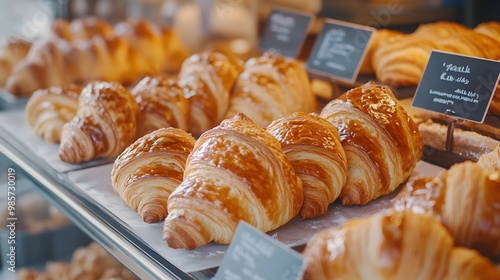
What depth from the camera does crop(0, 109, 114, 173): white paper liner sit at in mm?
1949

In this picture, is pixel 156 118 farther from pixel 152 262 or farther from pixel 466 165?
pixel 466 165

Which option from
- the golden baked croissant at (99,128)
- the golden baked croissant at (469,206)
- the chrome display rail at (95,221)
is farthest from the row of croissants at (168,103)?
the golden baked croissant at (469,206)

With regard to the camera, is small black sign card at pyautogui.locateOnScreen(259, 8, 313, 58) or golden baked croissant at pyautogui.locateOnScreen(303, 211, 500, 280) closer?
golden baked croissant at pyautogui.locateOnScreen(303, 211, 500, 280)

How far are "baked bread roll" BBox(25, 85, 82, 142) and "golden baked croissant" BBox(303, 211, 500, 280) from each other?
59.9 inches

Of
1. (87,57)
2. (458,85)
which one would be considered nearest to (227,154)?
(458,85)

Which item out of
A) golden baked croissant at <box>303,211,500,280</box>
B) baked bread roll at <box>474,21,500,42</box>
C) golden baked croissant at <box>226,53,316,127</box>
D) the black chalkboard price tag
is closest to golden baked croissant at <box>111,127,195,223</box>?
the black chalkboard price tag

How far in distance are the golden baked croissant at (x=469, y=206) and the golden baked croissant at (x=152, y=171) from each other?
0.67 metres

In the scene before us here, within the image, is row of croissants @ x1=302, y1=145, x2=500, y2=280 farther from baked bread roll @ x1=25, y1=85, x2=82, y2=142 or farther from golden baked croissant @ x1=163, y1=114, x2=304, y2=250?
baked bread roll @ x1=25, y1=85, x2=82, y2=142

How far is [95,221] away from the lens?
1600 mm

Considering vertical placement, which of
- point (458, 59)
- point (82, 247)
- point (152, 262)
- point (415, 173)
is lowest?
point (82, 247)

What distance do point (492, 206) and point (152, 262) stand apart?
2.44 feet

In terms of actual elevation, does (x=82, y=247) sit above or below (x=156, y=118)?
below

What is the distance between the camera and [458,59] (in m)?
1.66

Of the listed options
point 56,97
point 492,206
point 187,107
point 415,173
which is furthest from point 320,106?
point 492,206
